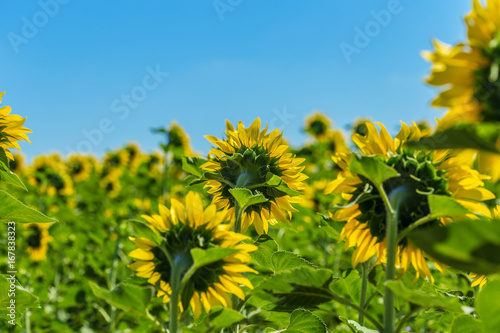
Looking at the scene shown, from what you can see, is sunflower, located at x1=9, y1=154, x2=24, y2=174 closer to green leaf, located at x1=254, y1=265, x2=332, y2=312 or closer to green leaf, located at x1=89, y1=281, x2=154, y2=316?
green leaf, located at x1=89, y1=281, x2=154, y2=316

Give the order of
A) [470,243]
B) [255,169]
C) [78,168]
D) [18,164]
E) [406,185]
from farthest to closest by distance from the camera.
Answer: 1. [78,168]
2. [18,164]
3. [255,169]
4. [406,185]
5. [470,243]

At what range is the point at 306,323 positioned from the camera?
1.25 m

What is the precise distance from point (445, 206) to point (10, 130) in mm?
1532

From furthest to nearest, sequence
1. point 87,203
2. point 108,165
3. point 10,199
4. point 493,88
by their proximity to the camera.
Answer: point 108,165 < point 87,203 < point 10,199 < point 493,88

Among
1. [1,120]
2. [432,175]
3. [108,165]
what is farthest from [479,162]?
[108,165]

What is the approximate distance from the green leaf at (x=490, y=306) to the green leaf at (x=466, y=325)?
12.6 inches

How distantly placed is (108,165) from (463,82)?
762 centimetres

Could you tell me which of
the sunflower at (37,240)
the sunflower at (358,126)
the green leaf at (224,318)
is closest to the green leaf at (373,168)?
the green leaf at (224,318)

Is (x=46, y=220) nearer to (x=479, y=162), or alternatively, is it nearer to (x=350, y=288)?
(x=350, y=288)

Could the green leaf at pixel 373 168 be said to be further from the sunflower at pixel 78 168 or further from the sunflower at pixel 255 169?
the sunflower at pixel 78 168

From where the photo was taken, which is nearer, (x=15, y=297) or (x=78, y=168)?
(x=15, y=297)

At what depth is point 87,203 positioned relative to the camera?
6895 mm

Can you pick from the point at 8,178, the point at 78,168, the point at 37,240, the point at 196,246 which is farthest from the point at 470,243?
the point at 78,168

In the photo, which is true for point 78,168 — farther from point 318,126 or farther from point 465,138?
point 465,138
